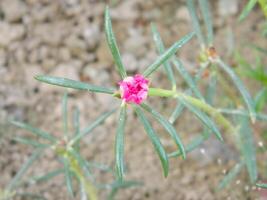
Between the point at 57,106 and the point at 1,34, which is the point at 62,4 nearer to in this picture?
the point at 1,34

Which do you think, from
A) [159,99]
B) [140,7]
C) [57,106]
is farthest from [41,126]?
[140,7]

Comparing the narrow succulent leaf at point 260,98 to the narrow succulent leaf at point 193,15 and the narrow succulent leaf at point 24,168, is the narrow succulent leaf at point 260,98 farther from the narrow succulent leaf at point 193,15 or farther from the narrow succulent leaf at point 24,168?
the narrow succulent leaf at point 24,168

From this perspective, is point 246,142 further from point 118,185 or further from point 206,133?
point 118,185

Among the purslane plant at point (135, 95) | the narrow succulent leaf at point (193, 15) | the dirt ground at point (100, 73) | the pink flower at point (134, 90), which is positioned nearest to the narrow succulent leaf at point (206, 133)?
the narrow succulent leaf at point (193, 15)

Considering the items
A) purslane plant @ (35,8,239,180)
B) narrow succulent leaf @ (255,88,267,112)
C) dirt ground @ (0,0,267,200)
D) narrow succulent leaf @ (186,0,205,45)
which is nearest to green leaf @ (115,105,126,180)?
purslane plant @ (35,8,239,180)

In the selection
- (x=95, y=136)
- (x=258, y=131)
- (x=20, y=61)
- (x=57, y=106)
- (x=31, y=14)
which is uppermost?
(x=31, y=14)

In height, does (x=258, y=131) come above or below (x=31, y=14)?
below
